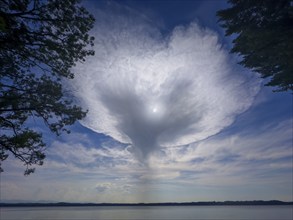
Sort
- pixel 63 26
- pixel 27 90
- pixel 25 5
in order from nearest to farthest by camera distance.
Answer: pixel 25 5
pixel 63 26
pixel 27 90

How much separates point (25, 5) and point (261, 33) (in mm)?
13129

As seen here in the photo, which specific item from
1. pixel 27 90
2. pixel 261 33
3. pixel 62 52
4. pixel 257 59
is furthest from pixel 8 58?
pixel 257 59

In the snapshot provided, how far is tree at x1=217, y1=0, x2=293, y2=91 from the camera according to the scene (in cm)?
1484

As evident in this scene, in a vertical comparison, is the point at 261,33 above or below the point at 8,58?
above

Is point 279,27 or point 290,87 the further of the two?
point 290,87

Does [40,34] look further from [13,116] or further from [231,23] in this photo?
[231,23]

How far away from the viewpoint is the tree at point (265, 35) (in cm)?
1484

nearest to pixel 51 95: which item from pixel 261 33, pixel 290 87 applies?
pixel 261 33

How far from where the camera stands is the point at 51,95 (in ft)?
37.4

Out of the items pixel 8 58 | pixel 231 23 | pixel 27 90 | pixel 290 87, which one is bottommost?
pixel 27 90

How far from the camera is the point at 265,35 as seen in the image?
49.2 ft

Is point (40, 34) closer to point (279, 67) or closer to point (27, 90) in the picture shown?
point (27, 90)

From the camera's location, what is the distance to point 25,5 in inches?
352

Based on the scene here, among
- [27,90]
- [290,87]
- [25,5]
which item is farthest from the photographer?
[290,87]
